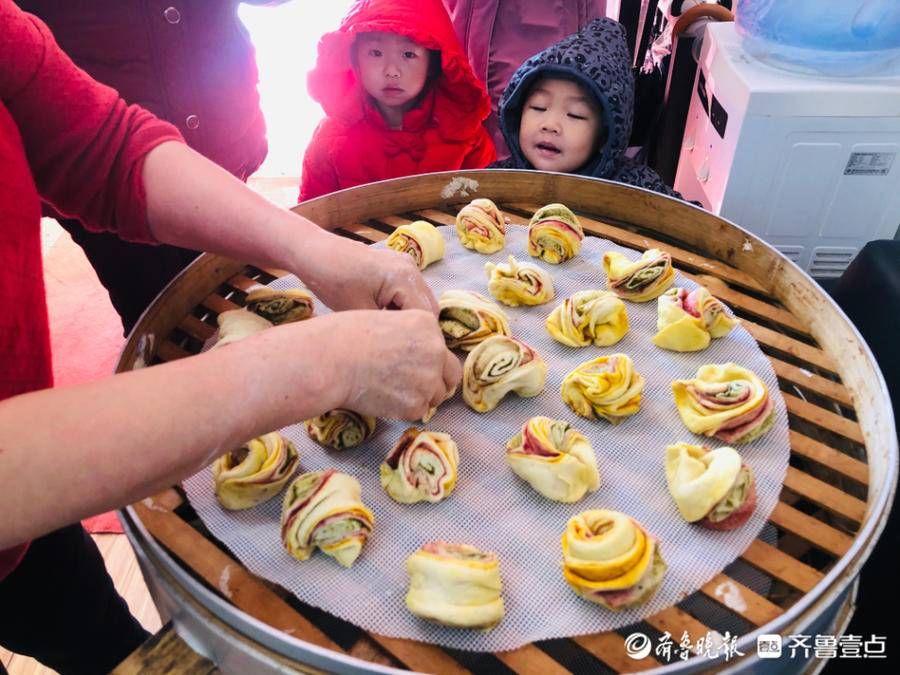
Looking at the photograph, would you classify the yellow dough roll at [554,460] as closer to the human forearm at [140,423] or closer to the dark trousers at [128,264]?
the human forearm at [140,423]

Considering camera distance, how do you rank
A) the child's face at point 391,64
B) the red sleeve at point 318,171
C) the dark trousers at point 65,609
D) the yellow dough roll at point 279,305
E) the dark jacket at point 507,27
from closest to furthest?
the dark trousers at point 65,609
the yellow dough roll at point 279,305
the child's face at point 391,64
the red sleeve at point 318,171
the dark jacket at point 507,27

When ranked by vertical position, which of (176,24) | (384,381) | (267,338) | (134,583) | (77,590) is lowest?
(134,583)

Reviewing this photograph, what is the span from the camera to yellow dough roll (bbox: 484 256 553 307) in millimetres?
1515

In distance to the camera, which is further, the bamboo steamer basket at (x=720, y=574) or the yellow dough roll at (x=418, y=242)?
the yellow dough roll at (x=418, y=242)

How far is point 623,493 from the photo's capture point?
3.72ft

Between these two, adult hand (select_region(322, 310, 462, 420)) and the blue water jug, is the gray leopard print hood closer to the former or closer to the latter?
the blue water jug

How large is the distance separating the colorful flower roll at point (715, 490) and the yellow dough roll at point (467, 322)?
476 mm

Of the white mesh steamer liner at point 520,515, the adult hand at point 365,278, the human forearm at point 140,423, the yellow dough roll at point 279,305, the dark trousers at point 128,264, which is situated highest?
the human forearm at point 140,423

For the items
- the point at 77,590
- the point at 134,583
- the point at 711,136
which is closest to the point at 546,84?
the point at 711,136

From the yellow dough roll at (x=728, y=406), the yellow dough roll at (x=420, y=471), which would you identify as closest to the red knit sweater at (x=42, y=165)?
the yellow dough roll at (x=420, y=471)

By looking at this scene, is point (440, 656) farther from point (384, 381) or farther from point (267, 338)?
point (267, 338)

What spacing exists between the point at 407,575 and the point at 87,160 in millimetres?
956

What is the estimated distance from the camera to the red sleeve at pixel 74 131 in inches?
42.8

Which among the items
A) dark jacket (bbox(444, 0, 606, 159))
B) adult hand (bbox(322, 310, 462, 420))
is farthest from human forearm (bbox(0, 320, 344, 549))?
dark jacket (bbox(444, 0, 606, 159))
